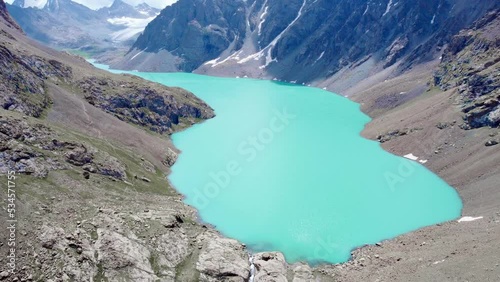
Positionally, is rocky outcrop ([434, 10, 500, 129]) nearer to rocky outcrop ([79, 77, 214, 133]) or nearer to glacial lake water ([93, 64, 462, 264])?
glacial lake water ([93, 64, 462, 264])

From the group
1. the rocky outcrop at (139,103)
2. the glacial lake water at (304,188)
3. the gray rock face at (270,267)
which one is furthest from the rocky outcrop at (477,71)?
the rocky outcrop at (139,103)

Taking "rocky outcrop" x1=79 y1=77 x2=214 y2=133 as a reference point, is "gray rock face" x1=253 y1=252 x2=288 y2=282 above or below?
below

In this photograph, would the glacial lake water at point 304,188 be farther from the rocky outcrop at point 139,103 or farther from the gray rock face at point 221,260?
the rocky outcrop at point 139,103

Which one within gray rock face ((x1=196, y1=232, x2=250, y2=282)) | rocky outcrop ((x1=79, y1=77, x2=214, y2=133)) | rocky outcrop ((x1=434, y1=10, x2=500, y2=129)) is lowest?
gray rock face ((x1=196, y1=232, x2=250, y2=282))

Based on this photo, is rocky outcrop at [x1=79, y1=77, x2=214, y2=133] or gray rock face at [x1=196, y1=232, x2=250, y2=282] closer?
gray rock face at [x1=196, y1=232, x2=250, y2=282]

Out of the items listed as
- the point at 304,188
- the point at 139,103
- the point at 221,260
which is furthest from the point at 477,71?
the point at 221,260

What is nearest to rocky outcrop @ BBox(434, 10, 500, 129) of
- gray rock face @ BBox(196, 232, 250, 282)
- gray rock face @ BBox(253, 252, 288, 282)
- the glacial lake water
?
the glacial lake water

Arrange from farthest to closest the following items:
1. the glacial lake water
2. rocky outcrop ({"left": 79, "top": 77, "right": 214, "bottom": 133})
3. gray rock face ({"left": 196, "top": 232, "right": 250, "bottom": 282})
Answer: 1. rocky outcrop ({"left": 79, "top": 77, "right": 214, "bottom": 133})
2. the glacial lake water
3. gray rock face ({"left": 196, "top": 232, "right": 250, "bottom": 282})
